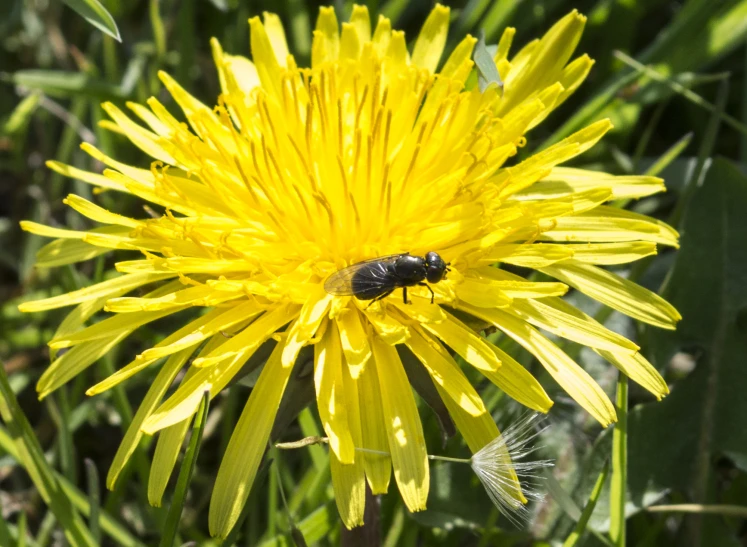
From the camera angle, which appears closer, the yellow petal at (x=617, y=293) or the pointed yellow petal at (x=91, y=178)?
the yellow petal at (x=617, y=293)

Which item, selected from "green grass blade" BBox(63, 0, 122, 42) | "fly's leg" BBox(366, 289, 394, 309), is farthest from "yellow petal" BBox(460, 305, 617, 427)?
"green grass blade" BBox(63, 0, 122, 42)

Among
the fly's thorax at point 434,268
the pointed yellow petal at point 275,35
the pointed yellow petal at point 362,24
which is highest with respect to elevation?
the pointed yellow petal at point 275,35

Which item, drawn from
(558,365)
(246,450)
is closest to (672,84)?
(558,365)

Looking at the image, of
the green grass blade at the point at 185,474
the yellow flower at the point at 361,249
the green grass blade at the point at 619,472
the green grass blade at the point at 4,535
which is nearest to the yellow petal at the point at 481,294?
the yellow flower at the point at 361,249

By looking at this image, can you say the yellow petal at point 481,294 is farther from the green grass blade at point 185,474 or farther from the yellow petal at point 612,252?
the green grass blade at point 185,474

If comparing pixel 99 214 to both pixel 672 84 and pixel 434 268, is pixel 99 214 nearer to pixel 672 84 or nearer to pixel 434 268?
pixel 434 268

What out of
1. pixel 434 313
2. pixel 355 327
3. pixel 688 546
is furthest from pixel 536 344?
pixel 688 546

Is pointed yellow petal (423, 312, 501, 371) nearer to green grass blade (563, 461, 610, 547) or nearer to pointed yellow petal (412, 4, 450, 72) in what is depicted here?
green grass blade (563, 461, 610, 547)
